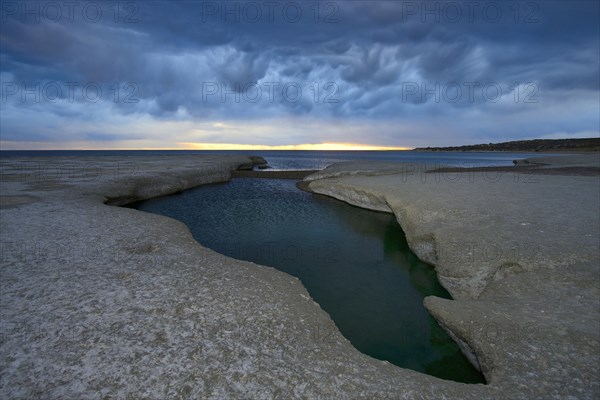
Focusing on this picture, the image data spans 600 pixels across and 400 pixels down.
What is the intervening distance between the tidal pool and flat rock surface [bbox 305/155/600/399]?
1399 millimetres

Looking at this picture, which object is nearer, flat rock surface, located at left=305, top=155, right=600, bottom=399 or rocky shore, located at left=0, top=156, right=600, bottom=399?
rocky shore, located at left=0, top=156, right=600, bottom=399

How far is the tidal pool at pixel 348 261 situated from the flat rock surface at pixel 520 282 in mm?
1399

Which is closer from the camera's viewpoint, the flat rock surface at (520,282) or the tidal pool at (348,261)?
the flat rock surface at (520,282)

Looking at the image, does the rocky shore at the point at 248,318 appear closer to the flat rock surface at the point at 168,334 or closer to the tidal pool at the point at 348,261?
the flat rock surface at the point at 168,334

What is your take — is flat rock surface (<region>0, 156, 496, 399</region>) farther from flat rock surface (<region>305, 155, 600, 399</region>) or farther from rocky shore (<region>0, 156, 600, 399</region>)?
flat rock surface (<region>305, 155, 600, 399</region>)

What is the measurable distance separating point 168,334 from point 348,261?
13130 millimetres

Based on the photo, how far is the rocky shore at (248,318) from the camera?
7434 millimetres

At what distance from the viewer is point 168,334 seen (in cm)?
887

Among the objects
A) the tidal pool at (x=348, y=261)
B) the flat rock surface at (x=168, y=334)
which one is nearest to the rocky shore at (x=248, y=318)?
the flat rock surface at (x=168, y=334)

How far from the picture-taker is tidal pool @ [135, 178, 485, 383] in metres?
11.7

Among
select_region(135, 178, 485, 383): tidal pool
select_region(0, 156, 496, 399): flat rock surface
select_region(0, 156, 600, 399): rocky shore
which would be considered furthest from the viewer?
select_region(135, 178, 485, 383): tidal pool

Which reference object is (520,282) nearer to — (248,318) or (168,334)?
(248,318)

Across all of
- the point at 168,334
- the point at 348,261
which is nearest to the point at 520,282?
the point at 348,261

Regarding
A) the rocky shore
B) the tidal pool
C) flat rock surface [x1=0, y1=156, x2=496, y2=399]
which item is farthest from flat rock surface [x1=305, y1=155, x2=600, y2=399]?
the tidal pool
